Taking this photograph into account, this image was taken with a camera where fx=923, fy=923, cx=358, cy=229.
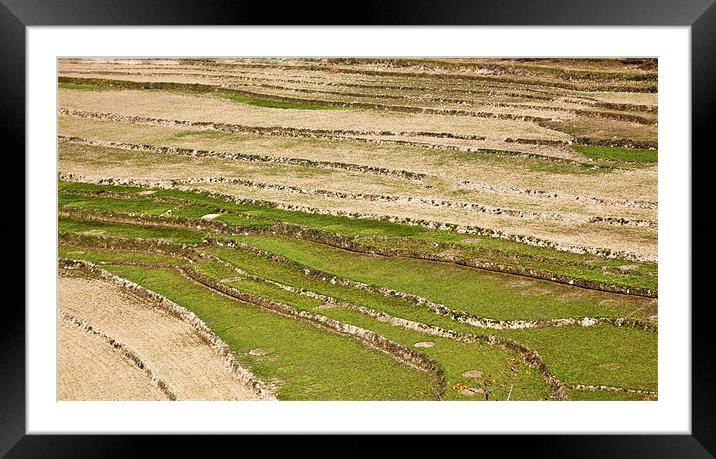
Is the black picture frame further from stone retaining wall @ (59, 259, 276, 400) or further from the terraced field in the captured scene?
stone retaining wall @ (59, 259, 276, 400)

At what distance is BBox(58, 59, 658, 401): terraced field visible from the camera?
1297 cm

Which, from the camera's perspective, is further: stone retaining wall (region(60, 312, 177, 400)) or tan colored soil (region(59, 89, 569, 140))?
tan colored soil (region(59, 89, 569, 140))

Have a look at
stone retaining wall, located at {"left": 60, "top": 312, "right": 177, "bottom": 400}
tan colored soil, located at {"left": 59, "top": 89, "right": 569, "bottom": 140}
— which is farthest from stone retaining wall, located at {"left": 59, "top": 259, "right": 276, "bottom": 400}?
tan colored soil, located at {"left": 59, "top": 89, "right": 569, "bottom": 140}

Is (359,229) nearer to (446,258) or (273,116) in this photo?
(446,258)

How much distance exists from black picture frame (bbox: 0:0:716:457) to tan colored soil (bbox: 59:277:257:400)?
11.4ft

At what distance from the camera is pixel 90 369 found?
13.2 metres

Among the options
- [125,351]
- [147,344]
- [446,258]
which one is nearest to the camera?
[125,351]

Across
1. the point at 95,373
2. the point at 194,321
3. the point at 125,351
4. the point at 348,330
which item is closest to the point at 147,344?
the point at 125,351

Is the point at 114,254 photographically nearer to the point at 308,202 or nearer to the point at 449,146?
the point at 308,202

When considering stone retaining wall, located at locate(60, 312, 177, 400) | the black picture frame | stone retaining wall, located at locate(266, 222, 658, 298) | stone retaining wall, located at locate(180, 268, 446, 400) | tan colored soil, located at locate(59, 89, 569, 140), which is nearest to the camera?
the black picture frame
